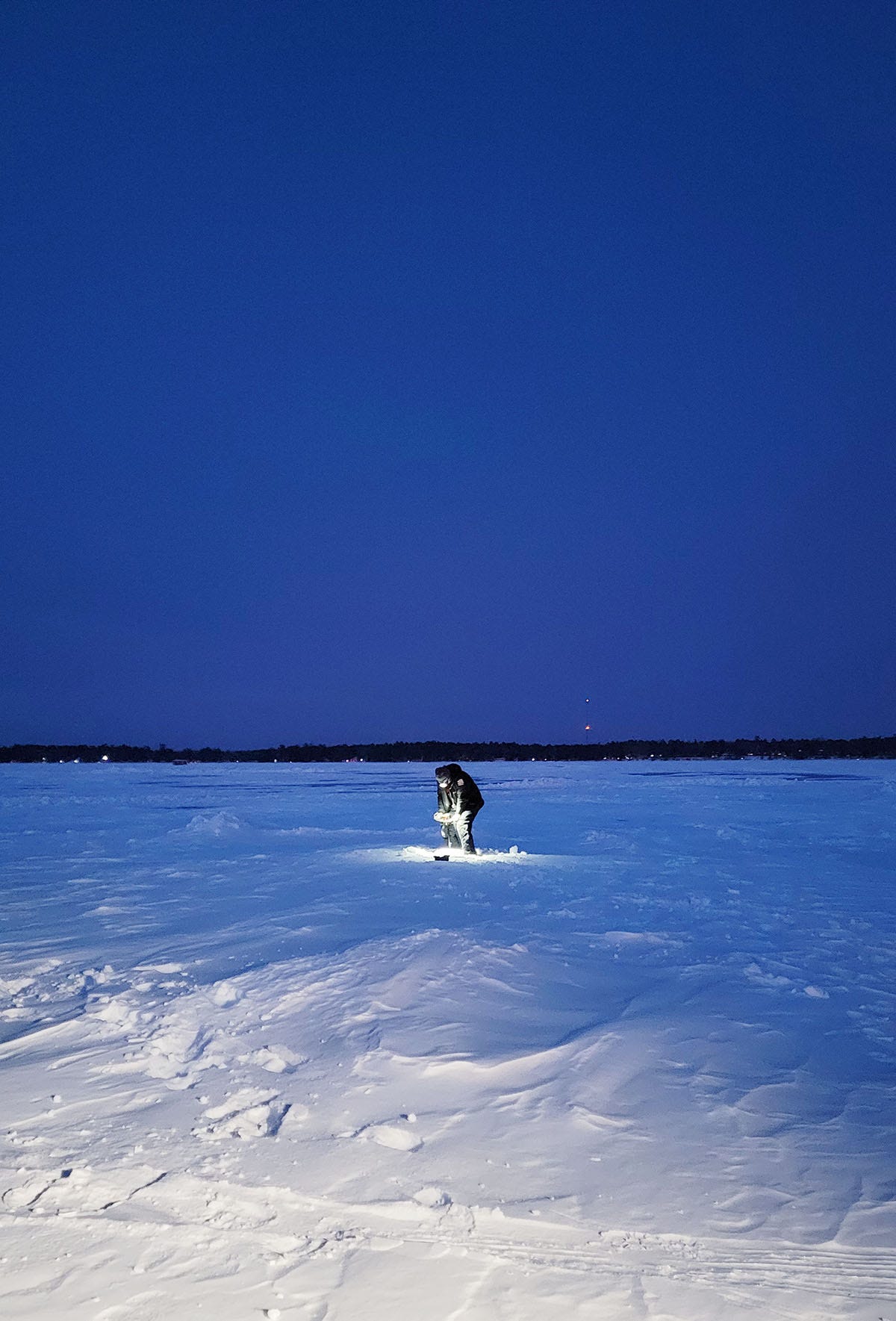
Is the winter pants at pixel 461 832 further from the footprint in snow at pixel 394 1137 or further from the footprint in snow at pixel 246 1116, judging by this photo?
the footprint in snow at pixel 394 1137

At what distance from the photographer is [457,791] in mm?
11680

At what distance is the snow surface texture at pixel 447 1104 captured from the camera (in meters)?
2.58

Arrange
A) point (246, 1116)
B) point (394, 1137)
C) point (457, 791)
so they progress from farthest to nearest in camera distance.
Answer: point (457, 791)
point (246, 1116)
point (394, 1137)

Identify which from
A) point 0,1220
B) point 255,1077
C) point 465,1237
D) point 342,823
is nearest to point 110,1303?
point 0,1220

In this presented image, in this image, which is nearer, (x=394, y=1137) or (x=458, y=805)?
(x=394, y=1137)

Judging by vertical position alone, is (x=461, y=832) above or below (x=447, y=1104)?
above

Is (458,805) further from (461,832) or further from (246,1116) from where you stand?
(246,1116)

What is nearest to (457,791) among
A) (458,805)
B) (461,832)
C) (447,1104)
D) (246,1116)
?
(458,805)

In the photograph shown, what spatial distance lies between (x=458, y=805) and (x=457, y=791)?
0.21m

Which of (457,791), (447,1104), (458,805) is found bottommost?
(447,1104)

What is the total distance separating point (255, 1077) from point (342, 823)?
519 inches

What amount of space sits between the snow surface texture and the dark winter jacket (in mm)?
2503

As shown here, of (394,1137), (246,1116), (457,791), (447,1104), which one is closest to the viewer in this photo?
(394,1137)

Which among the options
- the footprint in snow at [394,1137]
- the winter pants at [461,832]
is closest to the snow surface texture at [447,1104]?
the footprint in snow at [394,1137]
